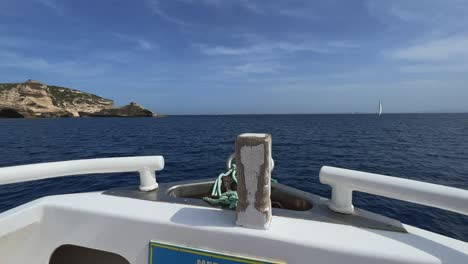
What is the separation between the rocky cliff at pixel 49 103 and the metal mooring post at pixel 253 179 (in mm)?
106807

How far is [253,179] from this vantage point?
1499 millimetres

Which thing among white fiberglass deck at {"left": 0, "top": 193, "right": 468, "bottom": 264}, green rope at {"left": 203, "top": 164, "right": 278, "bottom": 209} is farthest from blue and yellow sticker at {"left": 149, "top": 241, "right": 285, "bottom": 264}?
green rope at {"left": 203, "top": 164, "right": 278, "bottom": 209}

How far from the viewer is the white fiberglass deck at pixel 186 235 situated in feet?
4.60

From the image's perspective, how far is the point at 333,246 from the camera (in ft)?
4.61

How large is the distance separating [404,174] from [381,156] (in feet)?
16.6

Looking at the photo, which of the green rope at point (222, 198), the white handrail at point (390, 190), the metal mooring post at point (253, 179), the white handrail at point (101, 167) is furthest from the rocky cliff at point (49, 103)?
the white handrail at point (390, 190)

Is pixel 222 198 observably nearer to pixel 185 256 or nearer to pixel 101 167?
pixel 185 256

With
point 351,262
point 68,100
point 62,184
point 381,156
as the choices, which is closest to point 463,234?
point 351,262

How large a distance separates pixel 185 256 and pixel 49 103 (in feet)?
382

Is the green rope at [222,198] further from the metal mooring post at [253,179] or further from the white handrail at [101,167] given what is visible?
the white handrail at [101,167]

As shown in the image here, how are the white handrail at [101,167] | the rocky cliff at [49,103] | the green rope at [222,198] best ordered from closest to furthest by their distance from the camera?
1. the green rope at [222,198]
2. the white handrail at [101,167]
3. the rocky cliff at [49,103]

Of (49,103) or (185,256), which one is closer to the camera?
(185,256)

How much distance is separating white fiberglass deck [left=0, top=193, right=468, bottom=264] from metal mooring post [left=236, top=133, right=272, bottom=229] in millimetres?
85

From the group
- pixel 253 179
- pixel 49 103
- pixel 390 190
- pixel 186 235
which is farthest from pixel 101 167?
pixel 49 103
